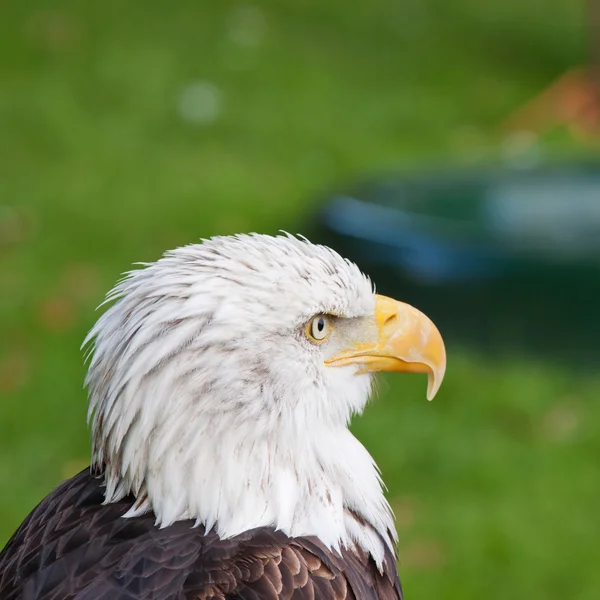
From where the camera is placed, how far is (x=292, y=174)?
10711 mm

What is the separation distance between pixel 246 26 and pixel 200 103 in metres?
2.40

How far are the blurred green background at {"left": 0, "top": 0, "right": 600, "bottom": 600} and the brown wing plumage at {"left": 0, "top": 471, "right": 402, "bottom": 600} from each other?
8.50 ft

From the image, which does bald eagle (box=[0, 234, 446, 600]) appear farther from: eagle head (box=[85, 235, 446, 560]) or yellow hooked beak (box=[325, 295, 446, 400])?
yellow hooked beak (box=[325, 295, 446, 400])

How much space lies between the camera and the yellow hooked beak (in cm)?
311

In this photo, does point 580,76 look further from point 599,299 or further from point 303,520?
point 303,520

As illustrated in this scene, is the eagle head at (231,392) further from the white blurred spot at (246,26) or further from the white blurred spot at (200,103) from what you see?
the white blurred spot at (246,26)

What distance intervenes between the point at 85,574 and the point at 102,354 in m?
0.55

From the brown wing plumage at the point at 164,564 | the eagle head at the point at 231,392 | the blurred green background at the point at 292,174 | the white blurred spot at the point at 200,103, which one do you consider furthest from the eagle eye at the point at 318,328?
the white blurred spot at the point at 200,103

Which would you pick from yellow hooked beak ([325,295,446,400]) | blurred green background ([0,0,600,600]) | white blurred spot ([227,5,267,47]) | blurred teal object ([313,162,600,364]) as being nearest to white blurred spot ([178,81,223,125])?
blurred green background ([0,0,600,600])

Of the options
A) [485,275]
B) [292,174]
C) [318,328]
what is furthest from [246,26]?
[318,328]

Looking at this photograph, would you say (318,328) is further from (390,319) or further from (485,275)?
(485,275)

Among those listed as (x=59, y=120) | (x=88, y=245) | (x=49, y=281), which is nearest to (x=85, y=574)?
(x=49, y=281)

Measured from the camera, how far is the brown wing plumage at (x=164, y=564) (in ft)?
8.77

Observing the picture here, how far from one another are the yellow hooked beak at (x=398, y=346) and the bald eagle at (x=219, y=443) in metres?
0.13
